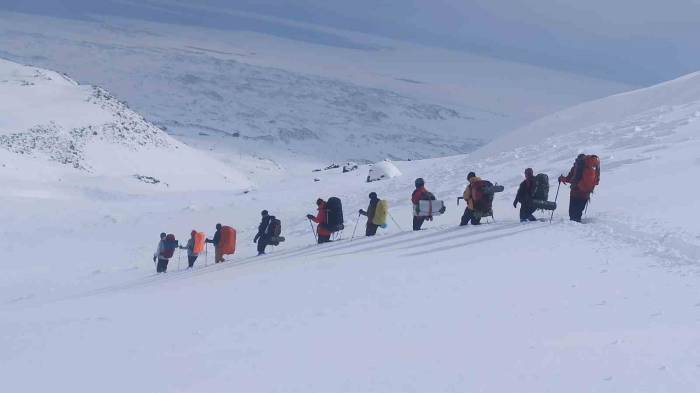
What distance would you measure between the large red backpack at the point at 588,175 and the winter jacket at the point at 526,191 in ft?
3.40

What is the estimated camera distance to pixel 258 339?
29.5ft

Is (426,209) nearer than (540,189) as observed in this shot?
No

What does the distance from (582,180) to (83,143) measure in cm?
5745

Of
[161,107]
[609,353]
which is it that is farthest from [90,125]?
[161,107]

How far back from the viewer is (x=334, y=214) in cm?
1972

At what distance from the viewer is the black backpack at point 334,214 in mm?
19578

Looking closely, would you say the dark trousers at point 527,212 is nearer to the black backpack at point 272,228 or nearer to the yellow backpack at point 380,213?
the yellow backpack at point 380,213

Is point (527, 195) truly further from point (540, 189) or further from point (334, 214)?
point (334, 214)

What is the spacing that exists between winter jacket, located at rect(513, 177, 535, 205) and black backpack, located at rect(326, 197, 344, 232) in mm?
4558

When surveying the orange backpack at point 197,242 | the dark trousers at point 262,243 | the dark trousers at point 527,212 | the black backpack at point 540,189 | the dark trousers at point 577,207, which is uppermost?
the black backpack at point 540,189

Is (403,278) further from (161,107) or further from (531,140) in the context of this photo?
(161,107)

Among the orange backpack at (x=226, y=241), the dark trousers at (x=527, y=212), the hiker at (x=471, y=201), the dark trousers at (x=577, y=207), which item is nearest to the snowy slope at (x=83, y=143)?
the orange backpack at (x=226, y=241)

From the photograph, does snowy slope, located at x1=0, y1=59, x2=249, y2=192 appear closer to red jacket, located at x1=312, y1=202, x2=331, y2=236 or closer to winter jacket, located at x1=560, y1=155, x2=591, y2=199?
red jacket, located at x1=312, y1=202, x2=331, y2=236


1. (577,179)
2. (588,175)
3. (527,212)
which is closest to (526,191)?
(527,212)
